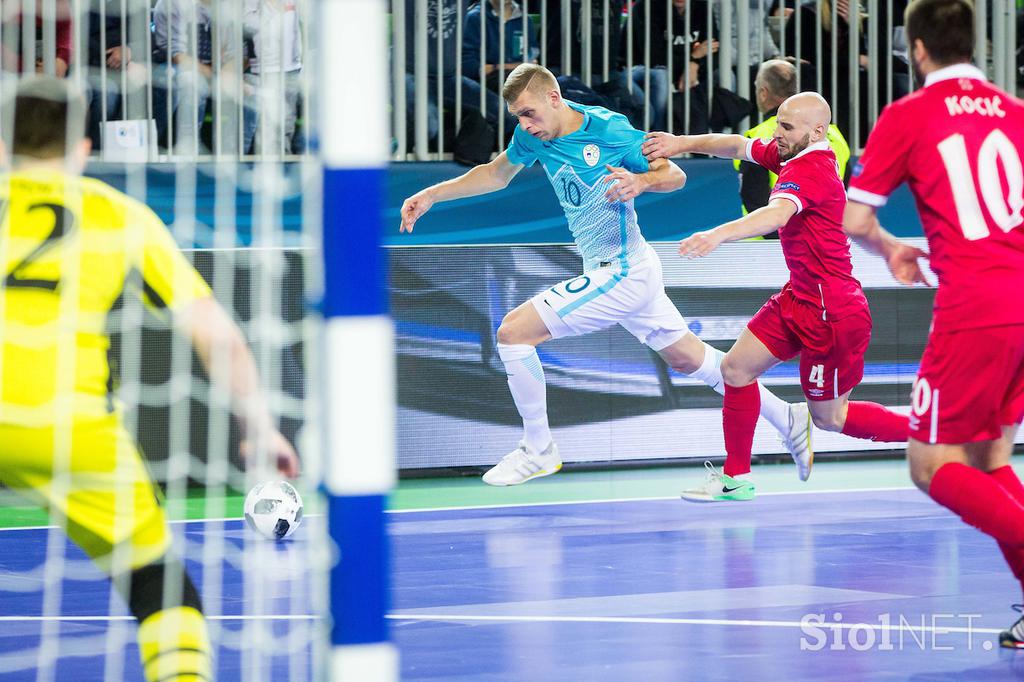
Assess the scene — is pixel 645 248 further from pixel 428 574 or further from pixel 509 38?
pixel 509 38

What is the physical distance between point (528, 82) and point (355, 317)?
17.4 feet

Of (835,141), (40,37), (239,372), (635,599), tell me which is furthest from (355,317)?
(40,37)

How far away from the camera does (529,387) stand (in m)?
7.79

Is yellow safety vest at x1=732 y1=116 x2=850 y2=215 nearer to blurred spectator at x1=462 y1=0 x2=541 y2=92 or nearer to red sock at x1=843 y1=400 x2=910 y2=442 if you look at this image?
red sock at x1=843 y1=400 x2=910 y2=442

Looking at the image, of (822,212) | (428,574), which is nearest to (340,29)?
(428,574)

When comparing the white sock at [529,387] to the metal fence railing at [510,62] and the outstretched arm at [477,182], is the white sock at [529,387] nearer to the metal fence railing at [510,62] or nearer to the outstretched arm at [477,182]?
the outstretched arm at [477,182]

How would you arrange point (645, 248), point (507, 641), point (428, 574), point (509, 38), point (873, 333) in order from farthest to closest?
point (509, 38)
point (873, 333)
point (645, 248)
point (428, 574)
point (507, 641)

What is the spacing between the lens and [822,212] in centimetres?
694

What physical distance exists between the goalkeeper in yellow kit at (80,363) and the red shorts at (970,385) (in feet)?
7.10

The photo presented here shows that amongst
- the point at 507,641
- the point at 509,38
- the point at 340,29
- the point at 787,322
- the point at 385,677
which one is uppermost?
the point at 509,38

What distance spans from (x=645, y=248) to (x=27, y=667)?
422cm

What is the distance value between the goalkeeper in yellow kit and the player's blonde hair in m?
4.21

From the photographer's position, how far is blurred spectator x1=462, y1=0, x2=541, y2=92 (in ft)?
35.7

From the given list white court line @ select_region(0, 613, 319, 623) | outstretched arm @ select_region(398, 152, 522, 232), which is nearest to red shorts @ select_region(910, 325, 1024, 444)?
white court line @ select_region(0, 613, 319, 623)
